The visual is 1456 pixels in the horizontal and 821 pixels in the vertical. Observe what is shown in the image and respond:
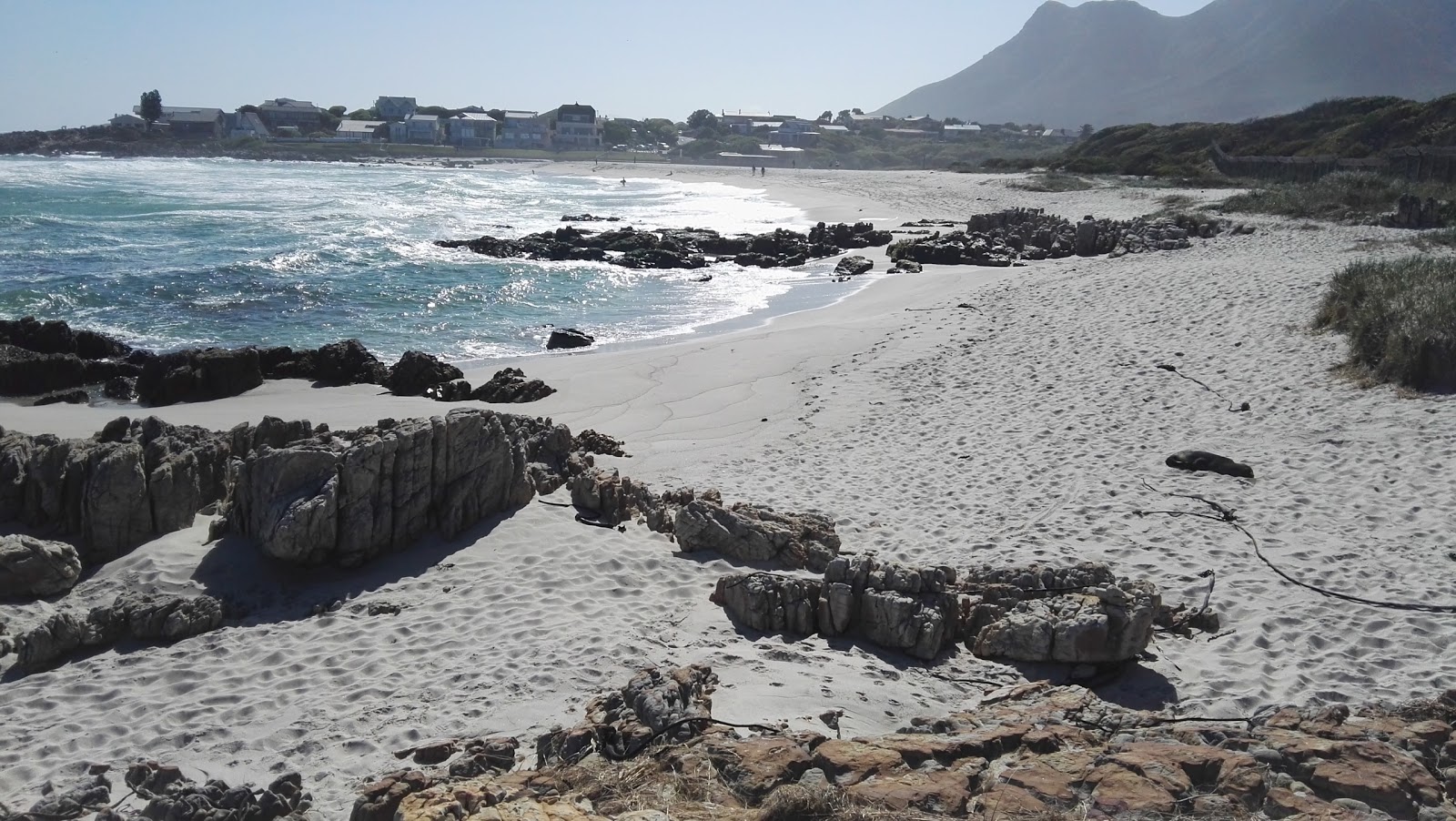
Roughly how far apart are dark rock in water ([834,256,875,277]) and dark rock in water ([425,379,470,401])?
13.5m

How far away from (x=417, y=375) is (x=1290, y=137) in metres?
49.2

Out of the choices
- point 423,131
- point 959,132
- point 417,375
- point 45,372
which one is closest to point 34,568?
point 417,375

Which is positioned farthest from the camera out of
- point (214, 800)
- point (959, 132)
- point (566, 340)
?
point (959, 132)

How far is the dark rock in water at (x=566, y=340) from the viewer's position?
55.3 ft

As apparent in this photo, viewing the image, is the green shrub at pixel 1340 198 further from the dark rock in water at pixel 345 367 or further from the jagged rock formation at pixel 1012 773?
the jagged rock formation at pixel 1012 773

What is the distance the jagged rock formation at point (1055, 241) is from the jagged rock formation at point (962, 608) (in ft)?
62.6

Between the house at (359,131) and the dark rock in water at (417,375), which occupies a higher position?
the house at (359,131)

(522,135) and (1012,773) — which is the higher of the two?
(522,135)

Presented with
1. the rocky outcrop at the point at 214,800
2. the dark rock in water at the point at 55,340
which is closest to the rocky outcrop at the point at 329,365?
the dark rock in water at the point at 55,340

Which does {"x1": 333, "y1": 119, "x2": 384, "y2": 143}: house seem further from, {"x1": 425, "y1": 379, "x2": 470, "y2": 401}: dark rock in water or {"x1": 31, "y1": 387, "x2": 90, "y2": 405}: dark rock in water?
{"x1": 425, "y1": 379, "x2": 470, "y2": 401}: dark rock in water

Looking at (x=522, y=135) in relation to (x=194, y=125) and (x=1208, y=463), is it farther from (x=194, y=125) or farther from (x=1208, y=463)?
(x=1208, y=463)

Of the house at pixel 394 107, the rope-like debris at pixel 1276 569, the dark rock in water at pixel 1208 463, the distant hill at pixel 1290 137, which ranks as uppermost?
the house at pixel 394 107

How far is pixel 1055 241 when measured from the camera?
2542 cm

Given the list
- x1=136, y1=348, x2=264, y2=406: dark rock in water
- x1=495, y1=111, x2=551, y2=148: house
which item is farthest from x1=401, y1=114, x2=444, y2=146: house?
x1=136, y1=348, x2=264, y2=406: dark rock in water
